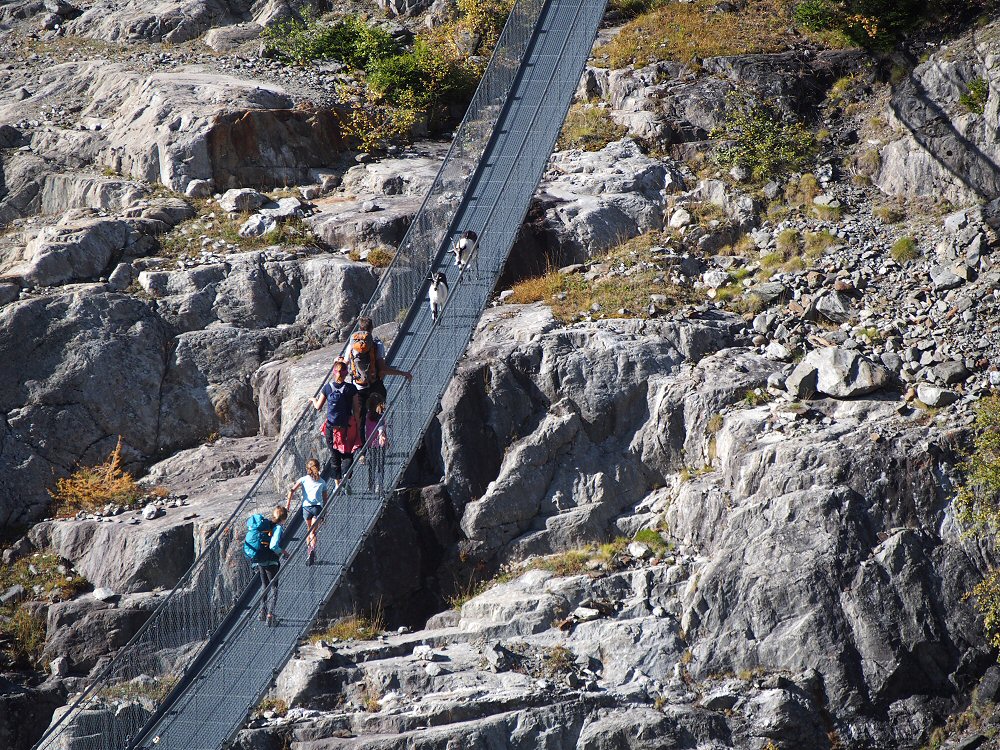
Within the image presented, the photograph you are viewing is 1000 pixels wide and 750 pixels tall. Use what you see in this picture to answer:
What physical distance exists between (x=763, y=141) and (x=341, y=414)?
10460mm

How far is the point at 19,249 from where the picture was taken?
19.3 meters

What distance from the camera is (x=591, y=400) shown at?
1509cm

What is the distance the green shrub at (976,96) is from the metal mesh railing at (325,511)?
6.44m

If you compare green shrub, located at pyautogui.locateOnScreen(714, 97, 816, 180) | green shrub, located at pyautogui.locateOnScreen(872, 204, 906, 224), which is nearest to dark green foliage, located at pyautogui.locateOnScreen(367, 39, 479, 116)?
green shrub, located at pyautogui.locateOnScreen(714, 97, 816, 180)

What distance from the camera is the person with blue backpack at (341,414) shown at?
13164 mm

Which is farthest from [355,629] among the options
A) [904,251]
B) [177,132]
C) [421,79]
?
[421,79]

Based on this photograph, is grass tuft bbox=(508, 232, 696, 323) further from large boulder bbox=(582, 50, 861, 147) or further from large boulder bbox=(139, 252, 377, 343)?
large boulder bbox=(582, 50, 861, 147)

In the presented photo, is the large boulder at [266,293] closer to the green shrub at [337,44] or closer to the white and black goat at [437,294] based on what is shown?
the white and black goat at [437,294]

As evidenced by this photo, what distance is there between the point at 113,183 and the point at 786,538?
14620 mm

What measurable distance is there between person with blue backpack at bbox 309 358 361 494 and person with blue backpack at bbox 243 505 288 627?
1016 millimetres

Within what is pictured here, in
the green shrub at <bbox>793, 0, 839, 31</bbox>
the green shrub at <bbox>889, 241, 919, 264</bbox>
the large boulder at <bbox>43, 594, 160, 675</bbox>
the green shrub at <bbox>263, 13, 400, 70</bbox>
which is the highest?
the green shrub at <bbox>263, 13, 400, 70</bbox>

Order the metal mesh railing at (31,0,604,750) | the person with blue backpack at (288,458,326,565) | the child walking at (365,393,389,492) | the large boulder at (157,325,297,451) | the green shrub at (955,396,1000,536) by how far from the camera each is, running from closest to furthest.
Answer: the metal mesh railing at (31,0,604,750)
the green shrub at (955,396,1000,536)
the person with blue backpack at (288,458,326,565)
the child walking at (365,393,389,492)
the large boulder at (157,325,297,451)

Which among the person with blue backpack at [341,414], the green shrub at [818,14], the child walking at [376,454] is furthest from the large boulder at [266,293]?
the green shrub at [818,14]

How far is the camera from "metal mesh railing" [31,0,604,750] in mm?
11773
